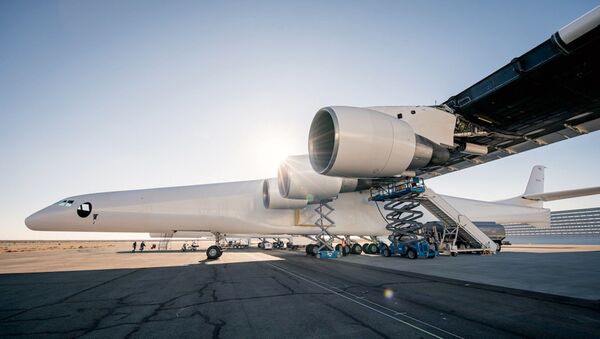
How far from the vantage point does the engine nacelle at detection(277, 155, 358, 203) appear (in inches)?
567

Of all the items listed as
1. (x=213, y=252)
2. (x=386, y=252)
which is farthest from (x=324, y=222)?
(x=213, y=252)

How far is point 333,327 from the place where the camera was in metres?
4.04

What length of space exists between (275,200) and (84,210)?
33.5 ft

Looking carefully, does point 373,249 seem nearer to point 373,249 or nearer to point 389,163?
point 373,249

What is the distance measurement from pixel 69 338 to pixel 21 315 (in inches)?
93.5

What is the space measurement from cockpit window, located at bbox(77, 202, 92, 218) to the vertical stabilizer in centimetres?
3837

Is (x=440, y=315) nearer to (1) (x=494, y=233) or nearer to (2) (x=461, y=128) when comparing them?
(2) (x=461, y=128)

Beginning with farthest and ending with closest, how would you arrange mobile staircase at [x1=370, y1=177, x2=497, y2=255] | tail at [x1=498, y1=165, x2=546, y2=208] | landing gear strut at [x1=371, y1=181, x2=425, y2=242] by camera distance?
tail at [x1=498, y1=165, x2=546, y2=208] → mobile staircase at [x1=370, y1=177, x2=497, y2=255] → landing gear strut at [x1=371, y1=181, x2=425, y2=242]

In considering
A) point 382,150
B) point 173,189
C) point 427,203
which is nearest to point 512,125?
point 382,150

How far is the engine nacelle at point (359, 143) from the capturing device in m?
8.05

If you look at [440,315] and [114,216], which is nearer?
[440,315]

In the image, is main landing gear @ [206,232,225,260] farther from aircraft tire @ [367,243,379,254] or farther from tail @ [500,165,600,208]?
tail @ [500,165,600,208]

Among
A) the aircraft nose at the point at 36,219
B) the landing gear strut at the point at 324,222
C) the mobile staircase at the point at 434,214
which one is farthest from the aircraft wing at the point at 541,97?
the aircraft nose at the point at 36,219

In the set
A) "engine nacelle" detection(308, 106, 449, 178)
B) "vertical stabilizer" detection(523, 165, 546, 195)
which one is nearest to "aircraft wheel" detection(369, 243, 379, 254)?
"engine nacelle" detection(308, 106, 449, 178)
